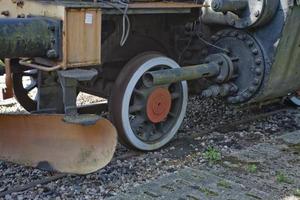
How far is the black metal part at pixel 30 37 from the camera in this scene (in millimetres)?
3650

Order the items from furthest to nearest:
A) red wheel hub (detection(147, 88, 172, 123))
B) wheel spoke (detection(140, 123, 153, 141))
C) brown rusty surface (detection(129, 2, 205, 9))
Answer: wheel spoke (detection(140, 123, 153, 141)), red wheel hub (detection(147, 88, 172, 123)), brown rusty surface (detection(129, 2, 205, 9))

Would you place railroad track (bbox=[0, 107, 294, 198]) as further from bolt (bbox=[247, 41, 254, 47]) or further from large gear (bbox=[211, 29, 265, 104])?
bolt (bbox=[247, 41, 254, 47])

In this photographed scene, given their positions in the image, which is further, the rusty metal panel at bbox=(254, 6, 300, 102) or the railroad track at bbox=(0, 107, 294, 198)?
the rusty metal panel at bbox=(254, 6, 300, 102)

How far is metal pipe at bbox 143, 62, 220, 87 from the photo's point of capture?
4.46 m

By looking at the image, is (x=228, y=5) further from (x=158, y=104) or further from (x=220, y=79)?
(x=158, y=104)

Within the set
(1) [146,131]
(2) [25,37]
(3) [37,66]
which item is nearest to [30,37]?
(2) [25,37]

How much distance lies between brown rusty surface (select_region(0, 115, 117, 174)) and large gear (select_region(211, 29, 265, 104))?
1660 millimetres

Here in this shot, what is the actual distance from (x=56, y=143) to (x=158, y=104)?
3.36 ft

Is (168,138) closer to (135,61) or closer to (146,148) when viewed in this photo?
(146,148)

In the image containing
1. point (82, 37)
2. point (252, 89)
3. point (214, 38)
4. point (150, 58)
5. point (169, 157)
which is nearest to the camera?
point (82, 37)

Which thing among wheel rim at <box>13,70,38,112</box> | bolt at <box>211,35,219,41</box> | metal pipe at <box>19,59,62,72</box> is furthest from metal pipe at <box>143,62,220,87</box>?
wheel rim at <box>13,70,38,112</box>

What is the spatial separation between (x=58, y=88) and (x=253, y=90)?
1842mm

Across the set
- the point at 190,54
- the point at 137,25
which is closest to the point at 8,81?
the point at 137,25

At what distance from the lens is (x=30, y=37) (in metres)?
3.75
